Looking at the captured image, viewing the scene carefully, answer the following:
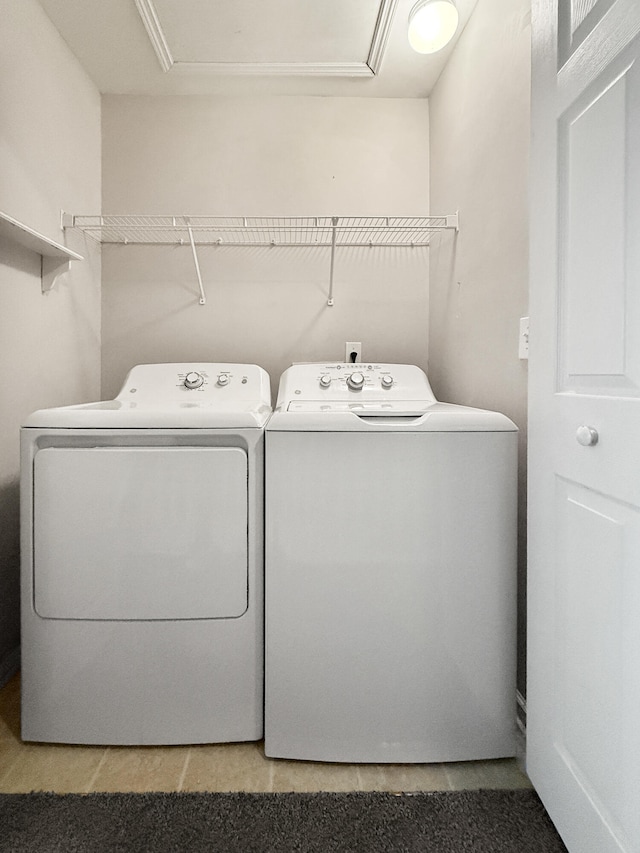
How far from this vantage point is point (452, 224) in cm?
195

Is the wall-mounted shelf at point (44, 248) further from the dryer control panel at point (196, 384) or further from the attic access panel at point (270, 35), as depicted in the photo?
the attic access panel at point (270, 35)

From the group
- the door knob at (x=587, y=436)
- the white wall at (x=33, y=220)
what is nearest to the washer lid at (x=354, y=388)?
the door knob at (x=587, y=436)

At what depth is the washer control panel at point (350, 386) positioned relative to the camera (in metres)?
1.88

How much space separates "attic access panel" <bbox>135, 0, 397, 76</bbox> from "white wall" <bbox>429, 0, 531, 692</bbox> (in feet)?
1.12

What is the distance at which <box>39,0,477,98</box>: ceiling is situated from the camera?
1.73 metres

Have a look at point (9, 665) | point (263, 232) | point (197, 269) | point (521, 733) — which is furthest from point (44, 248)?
point (521, 733)

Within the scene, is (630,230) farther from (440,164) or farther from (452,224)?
(440,164)

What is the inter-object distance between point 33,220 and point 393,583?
64.1 inches

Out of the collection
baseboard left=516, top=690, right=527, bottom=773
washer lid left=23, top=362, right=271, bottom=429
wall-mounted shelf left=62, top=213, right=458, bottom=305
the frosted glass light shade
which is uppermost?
the frosted glass light shade

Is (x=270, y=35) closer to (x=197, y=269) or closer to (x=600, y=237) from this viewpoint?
(x=197, y=269)

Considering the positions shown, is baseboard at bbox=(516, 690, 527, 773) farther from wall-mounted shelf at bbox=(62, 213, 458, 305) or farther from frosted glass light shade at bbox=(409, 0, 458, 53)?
frosted glass light shade at bbox=(409, 0, 458, 53)

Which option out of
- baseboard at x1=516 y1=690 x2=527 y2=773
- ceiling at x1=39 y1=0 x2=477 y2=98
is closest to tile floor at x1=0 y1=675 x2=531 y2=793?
baseboard at x1=516 y1=690 x2=527 y2=773

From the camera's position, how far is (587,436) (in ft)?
3.01

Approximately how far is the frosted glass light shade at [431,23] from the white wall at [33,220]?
124cm
